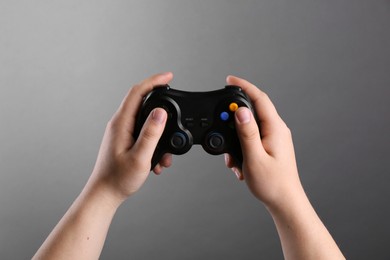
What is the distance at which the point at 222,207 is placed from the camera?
2043 millimetres

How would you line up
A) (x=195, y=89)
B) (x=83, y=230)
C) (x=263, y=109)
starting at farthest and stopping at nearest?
(x=195, y=89)
(x=263, y=109)
(x=83, y=230)

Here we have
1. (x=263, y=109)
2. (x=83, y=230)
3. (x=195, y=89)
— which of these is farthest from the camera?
(x=195, y=89)

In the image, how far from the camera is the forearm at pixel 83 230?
0.69 meters

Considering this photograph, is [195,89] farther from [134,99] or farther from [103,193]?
[103,193]

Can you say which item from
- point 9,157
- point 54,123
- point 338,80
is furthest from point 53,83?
point 338,80

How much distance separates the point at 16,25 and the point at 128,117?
1332 millimetres

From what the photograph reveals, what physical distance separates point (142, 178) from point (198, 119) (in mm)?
175

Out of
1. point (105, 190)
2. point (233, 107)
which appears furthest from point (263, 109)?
point (105, 190)

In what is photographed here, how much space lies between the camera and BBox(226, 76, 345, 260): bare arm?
2.31 ft

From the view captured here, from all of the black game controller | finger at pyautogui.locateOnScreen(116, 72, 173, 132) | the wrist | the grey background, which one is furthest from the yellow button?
the grey background

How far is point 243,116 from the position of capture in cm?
76

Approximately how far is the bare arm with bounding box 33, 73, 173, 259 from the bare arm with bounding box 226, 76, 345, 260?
0.14m

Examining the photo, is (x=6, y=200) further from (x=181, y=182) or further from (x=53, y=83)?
(x=181, y=182)

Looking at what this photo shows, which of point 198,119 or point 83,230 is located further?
point 198,119
